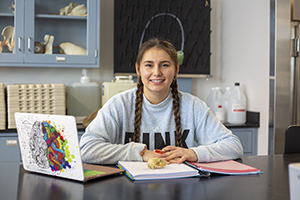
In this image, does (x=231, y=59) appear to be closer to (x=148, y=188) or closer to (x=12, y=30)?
(x=12, y=30)

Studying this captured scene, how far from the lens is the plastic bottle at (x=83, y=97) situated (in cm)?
245

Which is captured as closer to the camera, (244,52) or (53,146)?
(53,146)

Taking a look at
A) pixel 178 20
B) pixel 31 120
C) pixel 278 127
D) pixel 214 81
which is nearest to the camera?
pixel 31 120

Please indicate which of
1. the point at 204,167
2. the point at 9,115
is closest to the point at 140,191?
A: the point at 204,167

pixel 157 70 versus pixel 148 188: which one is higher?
pixel 157 70

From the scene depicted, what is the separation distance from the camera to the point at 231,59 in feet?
8.92

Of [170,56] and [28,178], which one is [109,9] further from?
[28,178]

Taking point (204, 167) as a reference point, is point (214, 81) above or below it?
above

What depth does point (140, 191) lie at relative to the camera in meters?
0.76

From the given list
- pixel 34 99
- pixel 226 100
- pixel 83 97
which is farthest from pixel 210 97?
pixel 34 99

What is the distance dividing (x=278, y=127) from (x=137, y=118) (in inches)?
50.5

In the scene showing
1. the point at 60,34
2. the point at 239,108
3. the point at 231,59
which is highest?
the point at 60,34

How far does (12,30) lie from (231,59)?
174cm

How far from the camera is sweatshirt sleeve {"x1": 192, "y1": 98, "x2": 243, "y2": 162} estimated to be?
113cm
